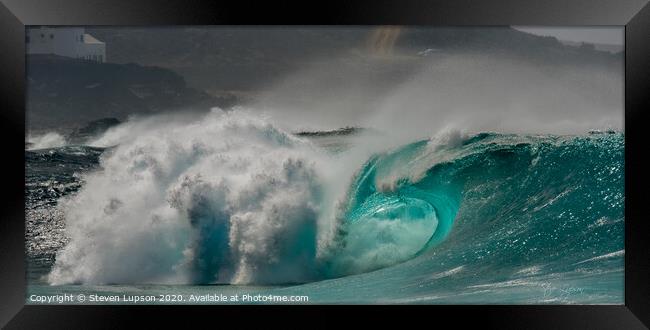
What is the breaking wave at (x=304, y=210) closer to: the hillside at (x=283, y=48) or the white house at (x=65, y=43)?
the hillside at (x=283, y=48)

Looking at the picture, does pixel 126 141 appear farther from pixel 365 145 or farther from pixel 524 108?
pixel 524 108

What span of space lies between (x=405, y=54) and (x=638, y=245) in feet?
7.54

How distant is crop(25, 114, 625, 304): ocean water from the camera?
5.09m

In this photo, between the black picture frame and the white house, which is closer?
the black picture frame

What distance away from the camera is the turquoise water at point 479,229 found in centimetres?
509

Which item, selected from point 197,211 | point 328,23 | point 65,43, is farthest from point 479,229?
point 65,43

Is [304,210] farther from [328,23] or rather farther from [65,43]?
[65,43]

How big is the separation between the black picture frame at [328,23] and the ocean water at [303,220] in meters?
0.09

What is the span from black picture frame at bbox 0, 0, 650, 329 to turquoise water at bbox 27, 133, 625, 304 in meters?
0.12

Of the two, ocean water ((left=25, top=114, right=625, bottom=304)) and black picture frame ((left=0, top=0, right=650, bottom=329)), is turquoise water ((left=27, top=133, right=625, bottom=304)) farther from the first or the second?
black picture frame ((left=0, top=0, right=650, bottom=329))

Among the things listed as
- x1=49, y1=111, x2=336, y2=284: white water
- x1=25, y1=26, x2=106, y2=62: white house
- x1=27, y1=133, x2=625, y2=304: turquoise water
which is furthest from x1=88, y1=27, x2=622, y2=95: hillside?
x1=27, y1=133, x2=625, y2=304: turquoise water

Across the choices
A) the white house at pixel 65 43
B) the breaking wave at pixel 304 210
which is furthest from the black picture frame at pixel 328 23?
the breaking wave at pixel 304 210

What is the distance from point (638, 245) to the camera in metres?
5.01

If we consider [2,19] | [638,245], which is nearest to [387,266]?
[638,245]
